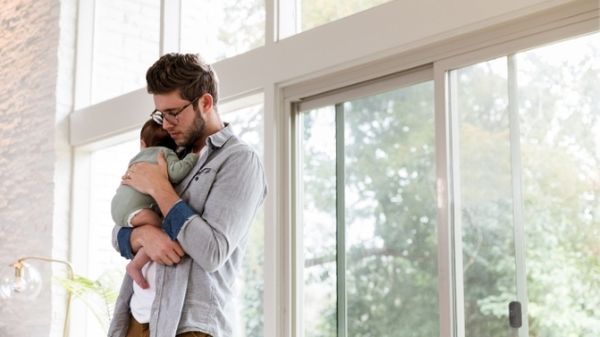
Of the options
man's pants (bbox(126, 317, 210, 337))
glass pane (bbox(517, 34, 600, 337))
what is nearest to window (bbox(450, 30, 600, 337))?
glass pane (bbox(517, 34, 600, 337))

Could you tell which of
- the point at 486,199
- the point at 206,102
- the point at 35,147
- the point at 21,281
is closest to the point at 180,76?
the point at 206,102

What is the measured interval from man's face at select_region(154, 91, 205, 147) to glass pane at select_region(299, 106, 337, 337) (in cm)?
131

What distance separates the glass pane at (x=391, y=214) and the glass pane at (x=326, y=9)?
363 mm

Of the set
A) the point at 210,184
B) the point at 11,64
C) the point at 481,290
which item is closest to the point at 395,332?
the point at 481,290

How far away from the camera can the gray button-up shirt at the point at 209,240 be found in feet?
6.81

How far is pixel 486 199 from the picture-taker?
9.61 ft

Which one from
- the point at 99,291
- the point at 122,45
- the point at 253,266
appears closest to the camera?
the point at 253,266

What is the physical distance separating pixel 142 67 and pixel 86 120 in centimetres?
43

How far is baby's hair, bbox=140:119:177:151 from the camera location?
2.44m

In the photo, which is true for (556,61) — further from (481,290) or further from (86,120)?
(86,120)

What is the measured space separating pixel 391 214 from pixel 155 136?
3.67ft

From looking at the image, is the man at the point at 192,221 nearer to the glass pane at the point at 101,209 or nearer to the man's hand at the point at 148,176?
the man's hand at the point at 148,176

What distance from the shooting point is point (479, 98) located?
3.00 m

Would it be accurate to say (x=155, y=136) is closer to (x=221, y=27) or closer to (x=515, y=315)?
(x=515, y=315)
